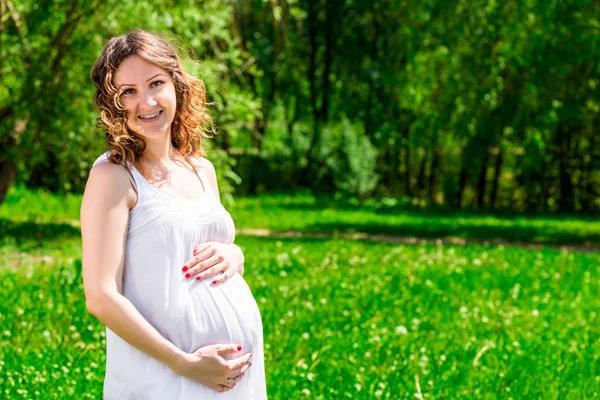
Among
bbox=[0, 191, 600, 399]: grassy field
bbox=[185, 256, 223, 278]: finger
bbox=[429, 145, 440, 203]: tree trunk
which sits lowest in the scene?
bbox=[0, 191, 600, 399]: grassy field

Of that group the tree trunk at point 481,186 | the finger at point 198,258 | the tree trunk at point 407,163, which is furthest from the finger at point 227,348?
the tree trunk at point 407,163

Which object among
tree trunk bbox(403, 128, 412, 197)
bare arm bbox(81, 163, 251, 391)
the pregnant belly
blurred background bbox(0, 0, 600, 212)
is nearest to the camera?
bare arm bbox(81, 163, 251, 391)

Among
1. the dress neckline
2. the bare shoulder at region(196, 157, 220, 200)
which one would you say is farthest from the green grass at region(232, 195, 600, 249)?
the dress neckline

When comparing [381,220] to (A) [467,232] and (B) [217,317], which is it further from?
(B) [217,317]

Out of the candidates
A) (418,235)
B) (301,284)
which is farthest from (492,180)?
(301,284)

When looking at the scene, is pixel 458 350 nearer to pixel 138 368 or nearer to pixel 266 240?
pixel 138 368

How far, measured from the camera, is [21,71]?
11.9 meters

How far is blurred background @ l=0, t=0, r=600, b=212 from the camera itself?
11969 millimetres

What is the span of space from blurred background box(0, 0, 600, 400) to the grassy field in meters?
0.02

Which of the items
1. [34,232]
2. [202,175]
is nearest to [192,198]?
[202,175]

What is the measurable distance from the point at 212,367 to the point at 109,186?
22.2 inches

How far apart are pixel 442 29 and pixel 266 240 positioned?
20.5ft

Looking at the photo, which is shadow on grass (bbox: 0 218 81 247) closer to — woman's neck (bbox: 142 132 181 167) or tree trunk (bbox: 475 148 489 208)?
woman's neck (bbox: 142 132 181 167)

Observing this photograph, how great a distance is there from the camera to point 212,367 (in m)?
2.39
